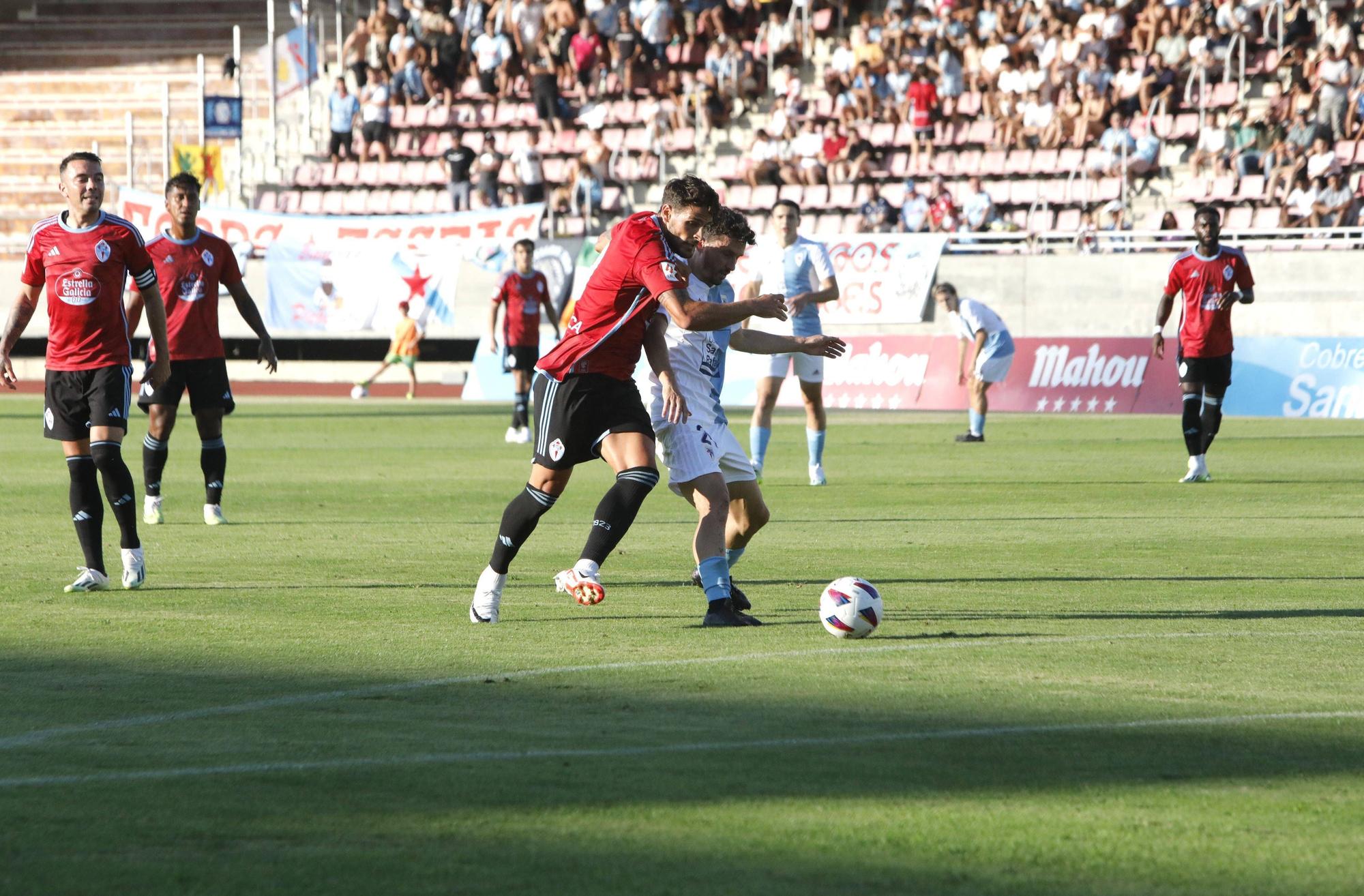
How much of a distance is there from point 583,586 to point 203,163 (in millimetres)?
30193

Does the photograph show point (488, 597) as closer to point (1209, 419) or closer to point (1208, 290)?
point (1209, 419)

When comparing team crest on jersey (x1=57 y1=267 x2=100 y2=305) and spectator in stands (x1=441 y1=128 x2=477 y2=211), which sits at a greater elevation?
spectator in stands (x1=441 y1=128 x2=477 y2=211)

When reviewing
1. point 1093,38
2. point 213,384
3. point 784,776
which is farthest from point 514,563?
point 1093,38

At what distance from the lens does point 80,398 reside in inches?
364

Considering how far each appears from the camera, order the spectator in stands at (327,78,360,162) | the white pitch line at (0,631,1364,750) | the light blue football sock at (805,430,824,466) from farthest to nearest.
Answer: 1. the spectator in stands at (327,78,360,162)
2. the light blue football sock at (805,430,824,466)
3. the white pitch line at (0,631,1364,750)

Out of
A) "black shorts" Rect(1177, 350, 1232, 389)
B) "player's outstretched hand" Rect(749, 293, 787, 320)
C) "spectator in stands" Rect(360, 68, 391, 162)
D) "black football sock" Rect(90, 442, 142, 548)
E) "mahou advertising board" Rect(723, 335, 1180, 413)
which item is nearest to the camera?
"player's outstretched hand" Rect(749, 293, 787, 320)

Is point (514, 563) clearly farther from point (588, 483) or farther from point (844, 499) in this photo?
point (588, 483)

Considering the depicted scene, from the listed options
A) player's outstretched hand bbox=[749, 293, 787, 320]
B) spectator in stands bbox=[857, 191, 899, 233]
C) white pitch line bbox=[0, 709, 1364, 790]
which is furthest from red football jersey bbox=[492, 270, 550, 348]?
white pitch line bbox=[0, 709, 1364, 790]

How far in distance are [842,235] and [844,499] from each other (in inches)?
682

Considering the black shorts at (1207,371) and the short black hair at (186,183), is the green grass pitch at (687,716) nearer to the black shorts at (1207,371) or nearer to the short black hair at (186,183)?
the short black hair at (186,183)

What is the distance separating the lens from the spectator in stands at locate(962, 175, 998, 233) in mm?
31469

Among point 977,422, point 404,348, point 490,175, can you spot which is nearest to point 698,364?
point 977,422

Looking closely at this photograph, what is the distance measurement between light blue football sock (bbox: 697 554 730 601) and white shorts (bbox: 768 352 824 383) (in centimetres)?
758

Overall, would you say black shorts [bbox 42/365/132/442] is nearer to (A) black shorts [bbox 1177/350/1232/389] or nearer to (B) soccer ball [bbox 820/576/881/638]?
(B) soccer ball [bbox 820/576/881/638]
